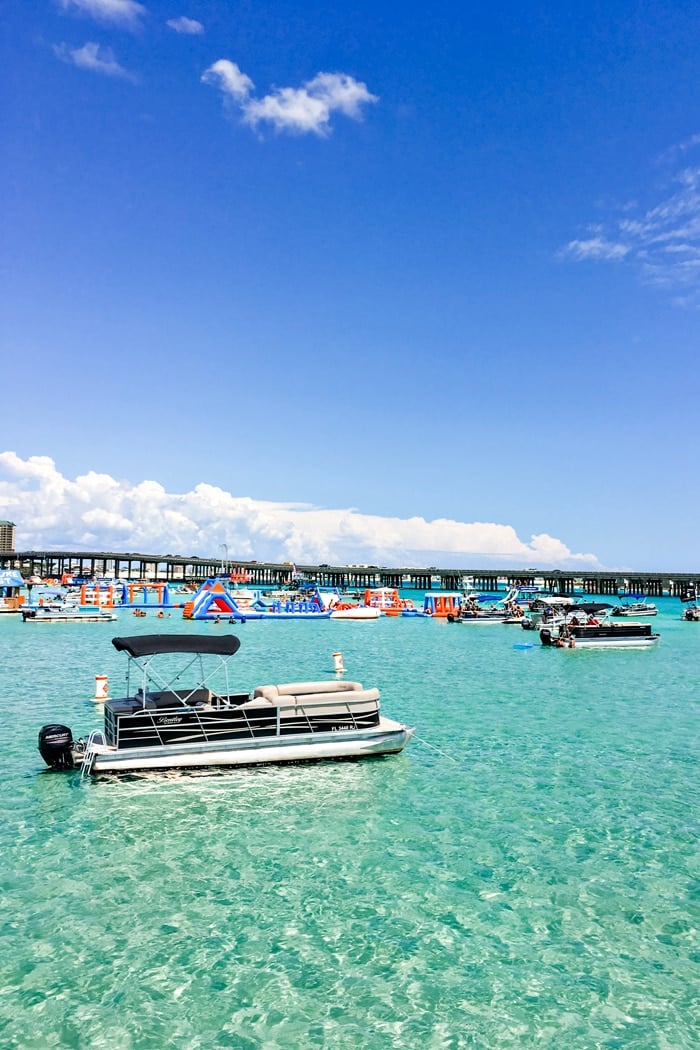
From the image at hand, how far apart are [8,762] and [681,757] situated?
69.4 ft

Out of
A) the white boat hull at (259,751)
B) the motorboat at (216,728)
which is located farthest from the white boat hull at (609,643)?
the motorboat at (216,728)

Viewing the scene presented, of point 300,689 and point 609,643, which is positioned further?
point 609,643

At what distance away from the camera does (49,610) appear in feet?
297

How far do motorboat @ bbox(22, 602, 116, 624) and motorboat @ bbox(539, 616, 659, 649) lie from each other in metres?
54.2

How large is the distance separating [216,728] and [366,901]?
9061 millimetres

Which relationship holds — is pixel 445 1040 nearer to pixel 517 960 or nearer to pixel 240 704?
pixel 517 960

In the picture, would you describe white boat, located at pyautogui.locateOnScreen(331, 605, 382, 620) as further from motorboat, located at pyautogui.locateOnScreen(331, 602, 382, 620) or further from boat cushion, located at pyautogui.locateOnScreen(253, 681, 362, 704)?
boat cushion, located at pyautogui.locateOnScreen(253, 681, 362, 704)

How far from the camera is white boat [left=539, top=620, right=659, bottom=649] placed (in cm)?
6306

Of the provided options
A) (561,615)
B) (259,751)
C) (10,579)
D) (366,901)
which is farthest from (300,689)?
(10,579)

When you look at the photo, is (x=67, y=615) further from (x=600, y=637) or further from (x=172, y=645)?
(x=172, y=645)

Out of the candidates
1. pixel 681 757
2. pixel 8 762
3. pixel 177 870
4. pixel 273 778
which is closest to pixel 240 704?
pixel 273 778

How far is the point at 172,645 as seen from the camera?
2094cm

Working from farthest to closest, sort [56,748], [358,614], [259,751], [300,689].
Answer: [358,614] < [300,689] < [259,751] < [56,748]

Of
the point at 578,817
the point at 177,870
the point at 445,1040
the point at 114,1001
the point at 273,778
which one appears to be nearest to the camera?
the point at 445,1040
